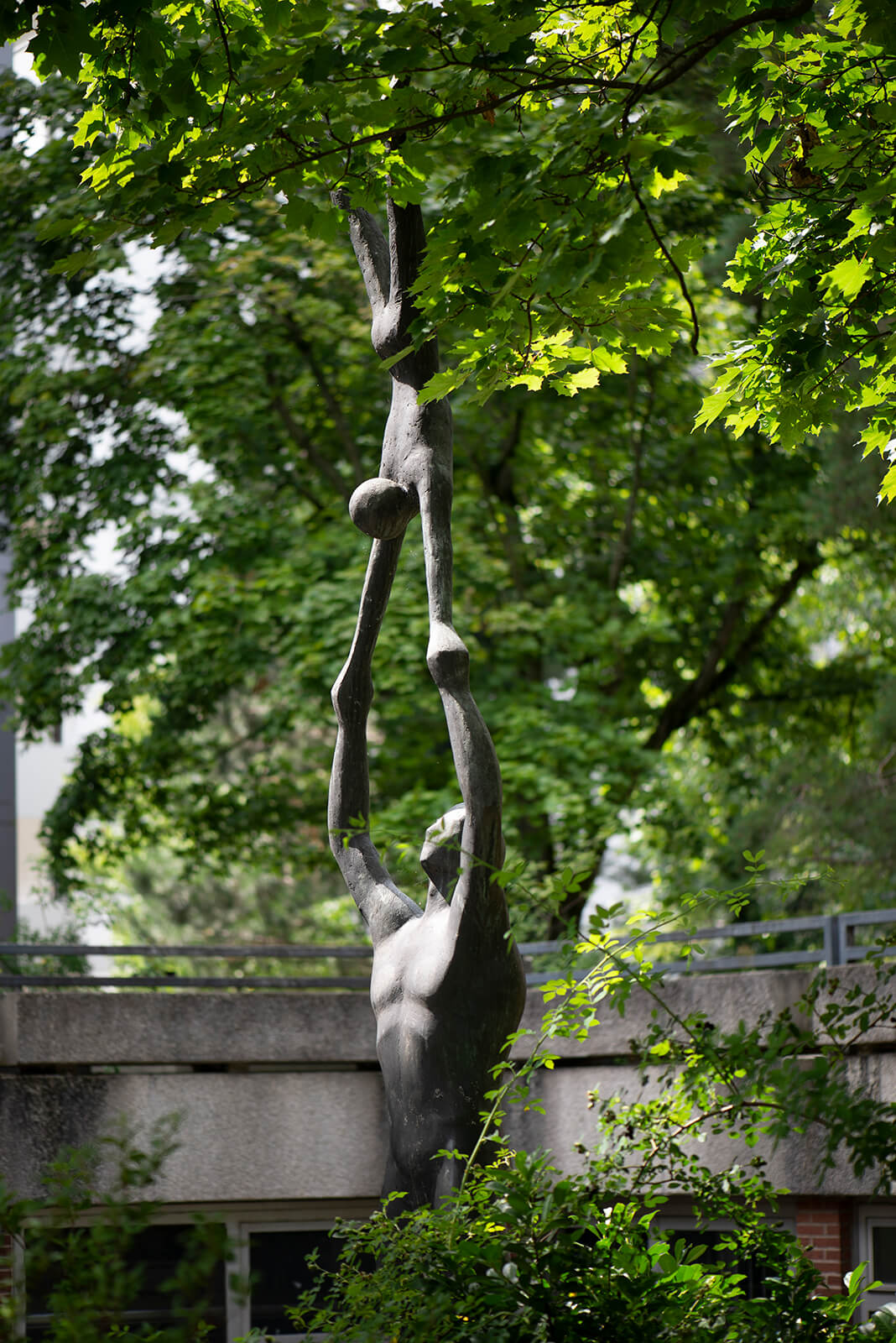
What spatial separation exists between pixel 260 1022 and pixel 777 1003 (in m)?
2.92

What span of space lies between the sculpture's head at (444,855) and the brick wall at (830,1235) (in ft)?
14.1

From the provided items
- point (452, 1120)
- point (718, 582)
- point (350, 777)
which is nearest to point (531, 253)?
Answer: point (350, 777)

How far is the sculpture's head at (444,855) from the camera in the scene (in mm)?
4566

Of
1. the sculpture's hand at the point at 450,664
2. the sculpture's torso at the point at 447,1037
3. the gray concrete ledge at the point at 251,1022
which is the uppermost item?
the sculpture's hand at the point at 450,664

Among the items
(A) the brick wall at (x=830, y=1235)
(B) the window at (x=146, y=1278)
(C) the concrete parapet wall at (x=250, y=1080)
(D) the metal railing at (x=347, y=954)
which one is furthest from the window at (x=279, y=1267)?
(A) the brick wall at (x=830, y=1235)

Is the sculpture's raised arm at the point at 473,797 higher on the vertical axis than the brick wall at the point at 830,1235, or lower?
higher

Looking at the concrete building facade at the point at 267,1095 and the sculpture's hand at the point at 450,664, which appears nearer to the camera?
the sculpture's hand at the point at 450,664

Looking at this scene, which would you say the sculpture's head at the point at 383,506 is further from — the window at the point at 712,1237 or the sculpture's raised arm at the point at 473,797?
the window at the point at 712,1237

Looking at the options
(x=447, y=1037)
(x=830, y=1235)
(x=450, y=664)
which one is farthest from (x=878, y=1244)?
(x=450, y=664)

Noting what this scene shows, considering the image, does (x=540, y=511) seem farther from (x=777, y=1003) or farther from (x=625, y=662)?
(x=777, y=1003)

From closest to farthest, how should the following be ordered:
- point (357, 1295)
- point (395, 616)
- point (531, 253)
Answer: point (357, 1295), point (531, 253), point (395, 616)

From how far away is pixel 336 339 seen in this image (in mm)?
13062

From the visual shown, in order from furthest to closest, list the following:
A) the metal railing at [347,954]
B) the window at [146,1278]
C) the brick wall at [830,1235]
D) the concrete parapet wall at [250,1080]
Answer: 1. the metal railing at [347,954]
2. the concrete parapet wall at [250,1080]
3. the brick wall at [830,1235]
4. the window at [146,1278]

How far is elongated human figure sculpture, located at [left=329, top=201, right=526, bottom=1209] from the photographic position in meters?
4.46
